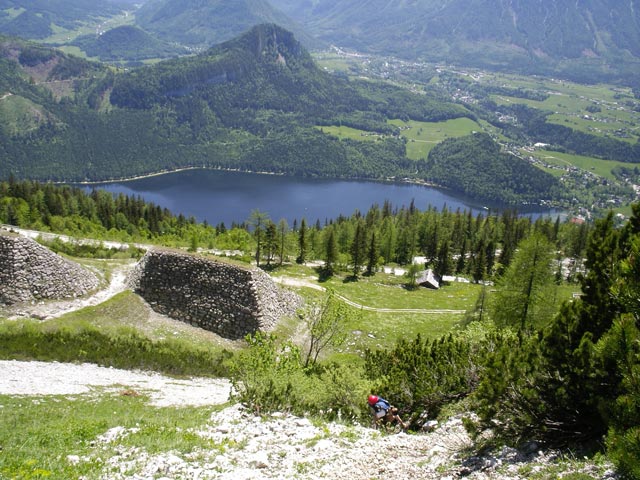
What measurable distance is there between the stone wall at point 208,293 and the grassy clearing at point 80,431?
17472 millimetres

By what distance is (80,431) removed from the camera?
19.6 metres

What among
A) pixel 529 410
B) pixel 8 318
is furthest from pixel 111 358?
pixel 529 410

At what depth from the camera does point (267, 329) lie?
148ft

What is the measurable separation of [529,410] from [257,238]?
72970mm

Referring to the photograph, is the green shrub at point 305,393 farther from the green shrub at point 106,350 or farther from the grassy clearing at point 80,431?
the green shrub at point 106,350

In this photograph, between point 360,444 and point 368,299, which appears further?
point 368,299

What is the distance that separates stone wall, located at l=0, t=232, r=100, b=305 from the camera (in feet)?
142

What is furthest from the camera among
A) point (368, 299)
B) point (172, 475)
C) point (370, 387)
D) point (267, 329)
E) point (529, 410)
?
point (368, 299)

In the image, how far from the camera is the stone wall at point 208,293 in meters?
45.0

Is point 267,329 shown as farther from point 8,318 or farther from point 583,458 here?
point 583,458

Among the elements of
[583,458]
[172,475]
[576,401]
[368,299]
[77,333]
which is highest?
[576,401]

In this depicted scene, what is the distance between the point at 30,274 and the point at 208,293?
56.5ft

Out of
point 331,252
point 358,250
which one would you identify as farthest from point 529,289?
point 358,250

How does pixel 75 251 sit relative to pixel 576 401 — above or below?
below
